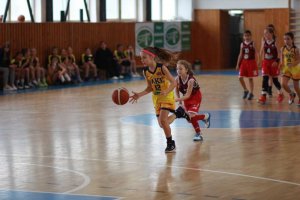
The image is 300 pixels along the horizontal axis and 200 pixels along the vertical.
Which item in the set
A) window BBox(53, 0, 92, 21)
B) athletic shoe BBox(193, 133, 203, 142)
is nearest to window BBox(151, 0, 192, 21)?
window BBox(53, 0, 92, 21)

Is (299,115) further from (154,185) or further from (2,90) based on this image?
(2,90)

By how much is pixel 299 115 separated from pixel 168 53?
5.04 meters

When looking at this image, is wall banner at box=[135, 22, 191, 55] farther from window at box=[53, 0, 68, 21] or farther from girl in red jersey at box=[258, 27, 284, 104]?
girl in red jersey at box=[258, 27, 284, 104]

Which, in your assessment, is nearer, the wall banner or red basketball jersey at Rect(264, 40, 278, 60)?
red basketball jersey at Rect(264, 40, 278, 60)

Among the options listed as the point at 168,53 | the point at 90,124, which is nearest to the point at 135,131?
the point at 90,124

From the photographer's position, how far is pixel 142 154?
35.8 feet

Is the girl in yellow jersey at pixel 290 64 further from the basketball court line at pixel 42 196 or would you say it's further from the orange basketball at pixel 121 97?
the basketball court line at pixel 42 196

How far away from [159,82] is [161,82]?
0.03 m

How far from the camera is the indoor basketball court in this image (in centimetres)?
852

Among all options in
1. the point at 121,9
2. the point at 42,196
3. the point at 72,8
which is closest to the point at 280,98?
the point at 42,196

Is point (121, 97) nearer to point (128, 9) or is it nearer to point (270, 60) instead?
point (270, 60)

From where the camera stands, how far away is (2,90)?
2238 cm

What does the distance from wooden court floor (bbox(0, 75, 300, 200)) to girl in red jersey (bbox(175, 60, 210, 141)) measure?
1.11 feet

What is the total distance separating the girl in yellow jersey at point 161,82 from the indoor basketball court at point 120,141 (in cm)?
37
